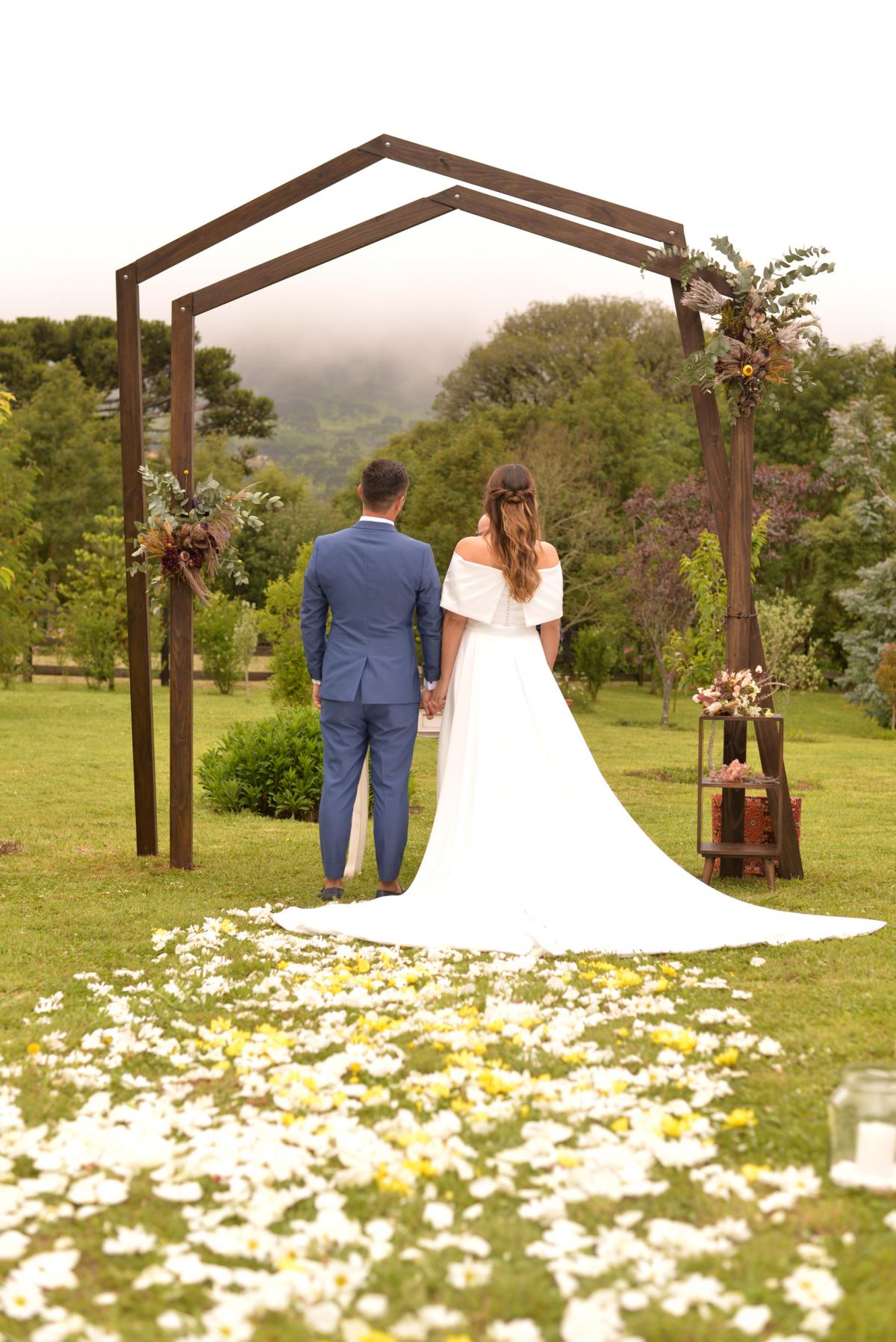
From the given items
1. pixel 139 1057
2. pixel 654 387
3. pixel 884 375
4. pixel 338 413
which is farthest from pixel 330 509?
pixel 338 413

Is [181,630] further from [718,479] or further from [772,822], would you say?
[772,822]

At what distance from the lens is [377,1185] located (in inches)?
122

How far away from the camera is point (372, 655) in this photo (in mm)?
6695

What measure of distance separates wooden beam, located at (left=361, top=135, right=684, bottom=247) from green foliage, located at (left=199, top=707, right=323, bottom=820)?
5403 mm

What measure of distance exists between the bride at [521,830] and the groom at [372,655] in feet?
0.71

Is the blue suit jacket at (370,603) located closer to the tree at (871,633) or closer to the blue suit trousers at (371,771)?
the blue suit trousers at (371,771)

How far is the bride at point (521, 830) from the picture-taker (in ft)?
19.3

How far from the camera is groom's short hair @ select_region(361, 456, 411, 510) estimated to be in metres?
6.61

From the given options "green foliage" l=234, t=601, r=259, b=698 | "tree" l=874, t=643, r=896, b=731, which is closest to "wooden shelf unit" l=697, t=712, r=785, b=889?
"tree" l=874, t=643, r=896, b=731

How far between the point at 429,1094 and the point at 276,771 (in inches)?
303

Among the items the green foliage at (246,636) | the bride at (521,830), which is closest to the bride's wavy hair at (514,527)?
the bride at (521,830)

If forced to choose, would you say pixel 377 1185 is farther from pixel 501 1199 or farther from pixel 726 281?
pixel 726 281

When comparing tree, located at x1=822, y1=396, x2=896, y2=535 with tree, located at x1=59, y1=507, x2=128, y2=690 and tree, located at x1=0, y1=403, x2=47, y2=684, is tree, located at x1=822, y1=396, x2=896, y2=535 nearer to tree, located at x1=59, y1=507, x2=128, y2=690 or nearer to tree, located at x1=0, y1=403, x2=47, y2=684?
tree, located at x1=59, y1=507, x2=128, y2=690

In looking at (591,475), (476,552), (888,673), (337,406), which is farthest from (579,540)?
(337,406)
